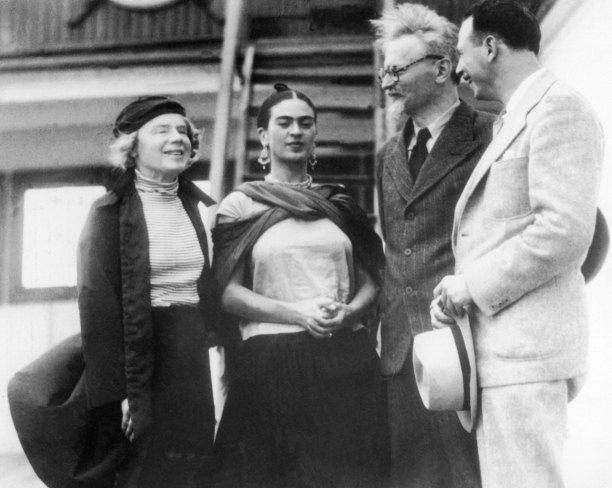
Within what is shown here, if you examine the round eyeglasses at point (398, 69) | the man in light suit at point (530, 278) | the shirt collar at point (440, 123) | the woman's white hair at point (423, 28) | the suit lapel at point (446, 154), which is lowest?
the man in light suit at point (530, 278)

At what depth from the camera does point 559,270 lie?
120cm

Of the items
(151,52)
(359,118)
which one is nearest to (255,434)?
(359,118)

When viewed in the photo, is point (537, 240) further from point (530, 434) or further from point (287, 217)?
point (287, 217)

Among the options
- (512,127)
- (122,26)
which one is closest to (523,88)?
(512,127)

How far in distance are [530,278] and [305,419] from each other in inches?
28.8

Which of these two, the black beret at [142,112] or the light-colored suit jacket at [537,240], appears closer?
the light-colored suit jacket at [537,240]

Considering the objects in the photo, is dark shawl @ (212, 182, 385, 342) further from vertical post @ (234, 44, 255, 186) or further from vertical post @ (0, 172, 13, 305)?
vertical post @ (0, 172, 13, 305)

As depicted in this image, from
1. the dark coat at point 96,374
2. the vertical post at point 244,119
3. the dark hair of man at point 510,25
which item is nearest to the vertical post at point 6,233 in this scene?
the dark coat at point 96,374

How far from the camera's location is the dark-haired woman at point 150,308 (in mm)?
1684

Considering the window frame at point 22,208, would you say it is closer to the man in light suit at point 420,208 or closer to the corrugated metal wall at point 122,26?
the corrugated metal wall at point 122,26

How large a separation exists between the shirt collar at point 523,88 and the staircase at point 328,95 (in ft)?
3.81

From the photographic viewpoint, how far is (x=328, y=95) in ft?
9.52

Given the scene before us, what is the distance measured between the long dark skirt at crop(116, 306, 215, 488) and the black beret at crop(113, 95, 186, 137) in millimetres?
487

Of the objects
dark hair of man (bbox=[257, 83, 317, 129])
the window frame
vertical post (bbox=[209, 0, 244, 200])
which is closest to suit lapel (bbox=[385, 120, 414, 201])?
dark hair of man (bbox=[257, 83, 317, 129])
